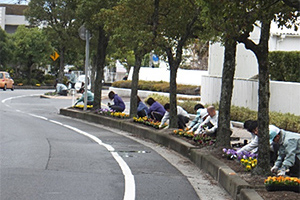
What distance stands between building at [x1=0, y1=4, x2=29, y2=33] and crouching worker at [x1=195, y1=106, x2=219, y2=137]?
70.5 m

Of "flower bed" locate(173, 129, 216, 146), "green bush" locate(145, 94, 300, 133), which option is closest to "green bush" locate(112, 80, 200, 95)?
"green bush" locate(145, 94, 300, 133)

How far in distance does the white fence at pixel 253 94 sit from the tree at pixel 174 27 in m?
4.24

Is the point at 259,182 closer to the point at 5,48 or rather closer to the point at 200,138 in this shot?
the point at 200,138

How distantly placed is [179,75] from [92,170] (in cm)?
3416

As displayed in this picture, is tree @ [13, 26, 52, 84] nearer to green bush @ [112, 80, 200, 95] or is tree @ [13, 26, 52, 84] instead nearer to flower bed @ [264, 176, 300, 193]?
green bush @ [112, 80, 200, 95]

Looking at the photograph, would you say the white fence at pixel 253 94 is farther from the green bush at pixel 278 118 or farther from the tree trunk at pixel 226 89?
the tree trunk at pixel 226 89

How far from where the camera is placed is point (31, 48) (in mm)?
64812

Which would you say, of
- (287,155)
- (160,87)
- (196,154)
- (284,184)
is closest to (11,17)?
(160,87)

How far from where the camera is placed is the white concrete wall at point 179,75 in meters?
45.0

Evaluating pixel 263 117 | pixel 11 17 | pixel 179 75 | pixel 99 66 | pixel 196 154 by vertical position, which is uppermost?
pixel 11 17

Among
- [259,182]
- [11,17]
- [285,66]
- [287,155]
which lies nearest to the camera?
[259,182]

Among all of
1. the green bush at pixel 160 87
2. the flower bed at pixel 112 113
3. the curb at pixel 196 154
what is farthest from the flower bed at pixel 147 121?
the green bush at pixel 160 87

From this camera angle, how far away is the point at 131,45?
20875 mm

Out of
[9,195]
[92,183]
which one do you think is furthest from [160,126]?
[9,195]
